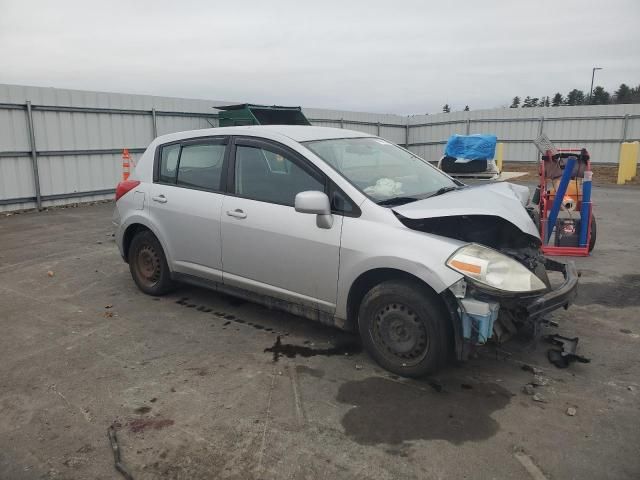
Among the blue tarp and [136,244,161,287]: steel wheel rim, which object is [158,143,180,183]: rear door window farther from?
the blue tarp

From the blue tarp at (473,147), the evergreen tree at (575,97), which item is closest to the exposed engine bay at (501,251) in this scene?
the blue tarp at (473,147)

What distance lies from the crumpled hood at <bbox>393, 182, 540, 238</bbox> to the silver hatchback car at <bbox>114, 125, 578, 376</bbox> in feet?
0.05

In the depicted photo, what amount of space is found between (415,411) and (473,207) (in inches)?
57.0

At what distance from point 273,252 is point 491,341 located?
1771mm

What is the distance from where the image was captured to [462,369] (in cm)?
365

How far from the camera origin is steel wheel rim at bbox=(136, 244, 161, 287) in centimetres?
520

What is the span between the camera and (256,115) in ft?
46.9

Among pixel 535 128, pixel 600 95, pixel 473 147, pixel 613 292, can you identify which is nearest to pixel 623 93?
pixel 600 95

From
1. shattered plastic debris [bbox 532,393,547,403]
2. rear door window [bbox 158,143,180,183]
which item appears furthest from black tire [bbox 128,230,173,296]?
shattered plastic debris [bbox 532,393,547,403]

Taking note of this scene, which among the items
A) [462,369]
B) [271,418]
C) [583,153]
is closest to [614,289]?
[583,153]

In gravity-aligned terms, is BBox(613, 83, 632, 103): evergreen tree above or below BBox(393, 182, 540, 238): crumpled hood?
above

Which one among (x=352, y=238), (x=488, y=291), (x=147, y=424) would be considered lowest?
(x=147, y=424)

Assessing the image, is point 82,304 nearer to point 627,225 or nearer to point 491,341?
point 491,341

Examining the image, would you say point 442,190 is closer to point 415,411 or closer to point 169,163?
point 415,411
